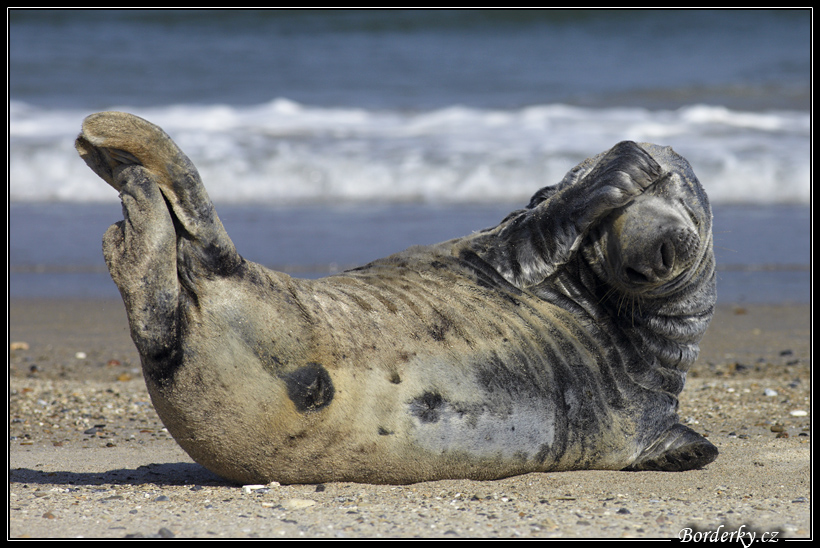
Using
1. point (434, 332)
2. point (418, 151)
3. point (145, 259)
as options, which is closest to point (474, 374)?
point (434, 332)

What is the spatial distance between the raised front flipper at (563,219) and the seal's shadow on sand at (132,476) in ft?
4.07

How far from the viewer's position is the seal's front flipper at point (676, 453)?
326 cm

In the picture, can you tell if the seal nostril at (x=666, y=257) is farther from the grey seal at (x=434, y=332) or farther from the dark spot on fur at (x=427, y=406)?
the dark spot on fur at (x=427, y=406)

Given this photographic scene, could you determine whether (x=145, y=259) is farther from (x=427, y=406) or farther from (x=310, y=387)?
(x=427, y=406)

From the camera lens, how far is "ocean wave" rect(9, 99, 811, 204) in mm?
10180

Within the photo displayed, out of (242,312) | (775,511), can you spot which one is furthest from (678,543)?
(242,312)

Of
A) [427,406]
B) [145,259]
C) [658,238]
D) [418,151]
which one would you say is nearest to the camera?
[145,259]

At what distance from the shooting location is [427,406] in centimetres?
280

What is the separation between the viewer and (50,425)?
4.16 m

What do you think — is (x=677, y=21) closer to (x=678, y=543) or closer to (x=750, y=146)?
(x=750, y=146)

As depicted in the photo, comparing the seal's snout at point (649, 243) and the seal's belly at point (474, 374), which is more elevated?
the seal's snout at point (649, 243)

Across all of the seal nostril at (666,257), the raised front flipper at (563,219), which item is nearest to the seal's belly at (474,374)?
the raised front flipper at (563,219)

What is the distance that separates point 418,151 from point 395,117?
269cm

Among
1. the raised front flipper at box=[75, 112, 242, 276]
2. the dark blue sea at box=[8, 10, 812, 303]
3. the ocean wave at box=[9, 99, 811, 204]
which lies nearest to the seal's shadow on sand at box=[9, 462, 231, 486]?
the raised front flipper at box=[75, 112, 242, 276]
